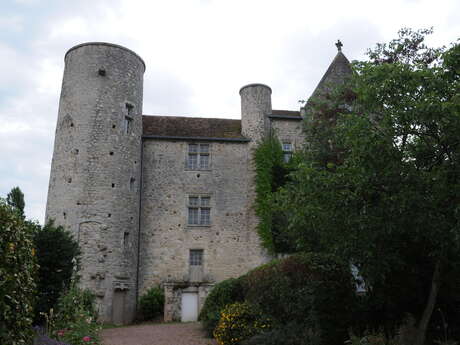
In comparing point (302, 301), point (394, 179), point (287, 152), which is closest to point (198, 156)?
point (287, 152)

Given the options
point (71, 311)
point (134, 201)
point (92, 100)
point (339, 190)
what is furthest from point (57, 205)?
point (339, 190)

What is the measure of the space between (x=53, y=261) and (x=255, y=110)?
13.1 meters

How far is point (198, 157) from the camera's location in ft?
71.4

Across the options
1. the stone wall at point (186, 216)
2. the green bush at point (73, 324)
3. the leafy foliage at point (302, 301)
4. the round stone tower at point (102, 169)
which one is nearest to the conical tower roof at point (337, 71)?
the stone wall at point (186, 216)

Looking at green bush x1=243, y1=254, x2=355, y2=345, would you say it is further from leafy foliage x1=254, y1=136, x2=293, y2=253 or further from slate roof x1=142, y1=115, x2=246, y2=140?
slate roof x1=142, y1=115, x2=246, y2=140

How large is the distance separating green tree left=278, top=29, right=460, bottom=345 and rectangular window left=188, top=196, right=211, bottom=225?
1186cm

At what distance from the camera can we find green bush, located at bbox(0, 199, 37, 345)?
4.75 m

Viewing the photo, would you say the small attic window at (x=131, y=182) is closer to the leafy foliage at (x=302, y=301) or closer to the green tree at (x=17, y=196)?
the green tree at (x=17, y=196)

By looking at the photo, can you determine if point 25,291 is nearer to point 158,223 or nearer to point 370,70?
point 370,70

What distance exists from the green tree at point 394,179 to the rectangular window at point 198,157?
12.5 meters

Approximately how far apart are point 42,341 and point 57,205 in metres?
13.3

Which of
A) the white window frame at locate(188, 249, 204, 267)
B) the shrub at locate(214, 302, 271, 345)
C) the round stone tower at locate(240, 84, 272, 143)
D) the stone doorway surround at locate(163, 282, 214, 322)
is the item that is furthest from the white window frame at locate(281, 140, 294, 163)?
the shrub at locate(214, 302, 271, 345)

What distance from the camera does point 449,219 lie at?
7.94 meters

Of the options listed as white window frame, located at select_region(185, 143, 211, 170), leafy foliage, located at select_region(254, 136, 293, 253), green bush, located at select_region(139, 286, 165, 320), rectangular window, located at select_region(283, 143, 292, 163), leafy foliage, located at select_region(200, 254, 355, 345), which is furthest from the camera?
rectangular window, located at select_region(283, 143, 292, 163)
